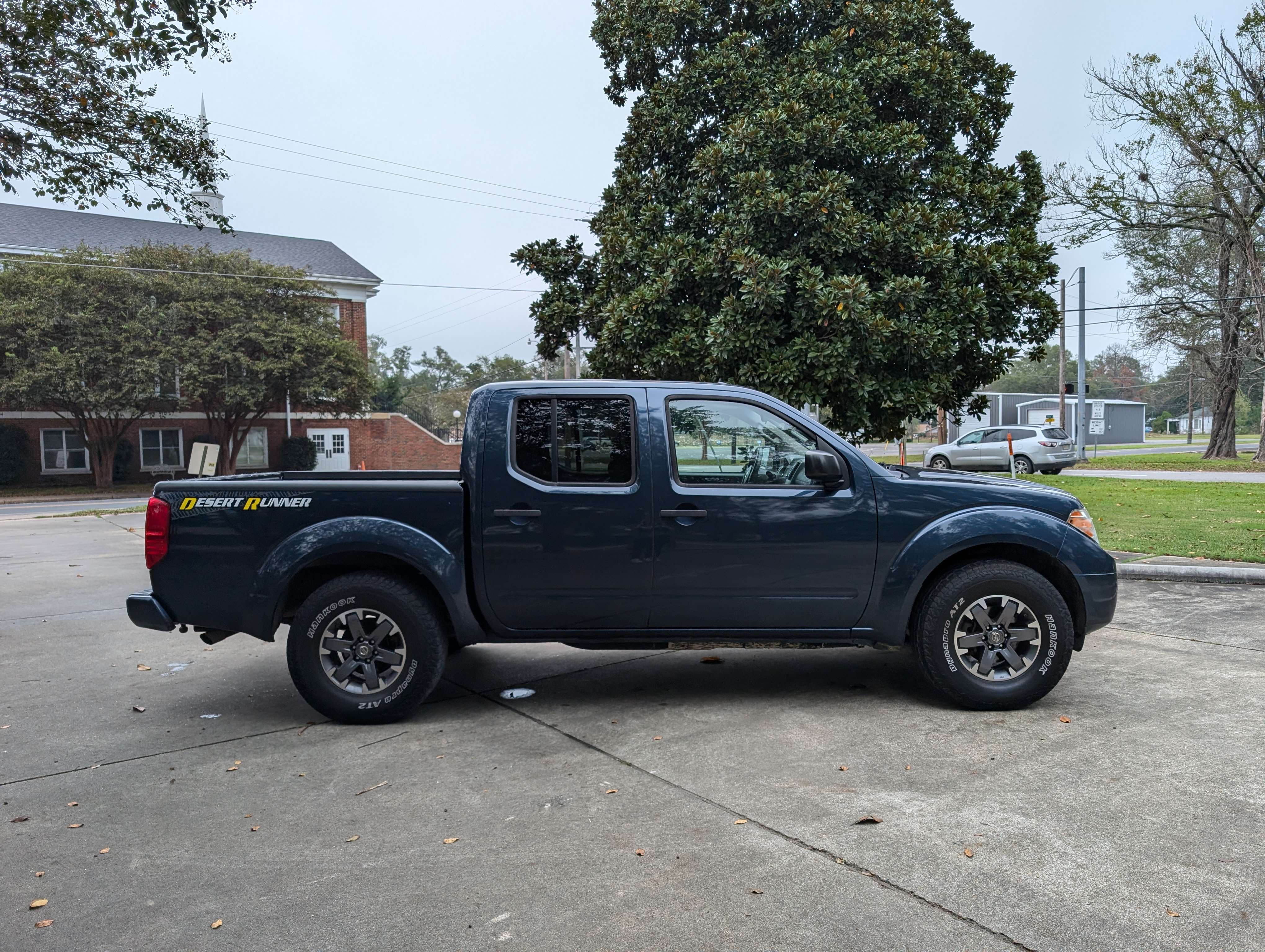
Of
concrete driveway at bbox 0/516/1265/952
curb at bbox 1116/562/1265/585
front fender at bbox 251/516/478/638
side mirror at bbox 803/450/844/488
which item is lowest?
concrete driveway at bbox 0/516/1265/952

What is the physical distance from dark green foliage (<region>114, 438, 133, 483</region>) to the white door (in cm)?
781

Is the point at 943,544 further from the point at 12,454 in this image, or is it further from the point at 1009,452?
the point at 12,454

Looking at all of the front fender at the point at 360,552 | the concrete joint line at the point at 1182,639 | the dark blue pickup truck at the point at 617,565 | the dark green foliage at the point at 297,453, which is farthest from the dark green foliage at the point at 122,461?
the concrete joint line at the point at 1182,639

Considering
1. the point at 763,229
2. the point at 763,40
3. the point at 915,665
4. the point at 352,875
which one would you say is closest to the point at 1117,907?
the point at 352,875

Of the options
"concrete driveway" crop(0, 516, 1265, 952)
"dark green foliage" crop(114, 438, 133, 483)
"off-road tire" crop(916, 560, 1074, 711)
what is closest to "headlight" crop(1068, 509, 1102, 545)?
"off-road tire" crop(916, 560, 1074, 711)

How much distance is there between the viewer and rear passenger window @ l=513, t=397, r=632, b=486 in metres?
5.08

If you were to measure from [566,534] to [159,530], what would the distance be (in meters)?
2.30

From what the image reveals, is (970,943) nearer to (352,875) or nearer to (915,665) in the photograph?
(352,875)

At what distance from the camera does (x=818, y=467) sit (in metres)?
4.89

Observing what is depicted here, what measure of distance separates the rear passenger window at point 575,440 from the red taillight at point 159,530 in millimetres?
1979

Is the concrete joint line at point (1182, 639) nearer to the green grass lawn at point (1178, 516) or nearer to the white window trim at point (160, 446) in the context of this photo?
the green grass lawn at point (1178, 516)

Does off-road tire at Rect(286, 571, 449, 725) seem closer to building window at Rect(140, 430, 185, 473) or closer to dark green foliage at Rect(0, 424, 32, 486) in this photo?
dark green foliage at Rect(0, 424, 32, 486)

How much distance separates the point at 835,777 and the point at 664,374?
27.4 feet

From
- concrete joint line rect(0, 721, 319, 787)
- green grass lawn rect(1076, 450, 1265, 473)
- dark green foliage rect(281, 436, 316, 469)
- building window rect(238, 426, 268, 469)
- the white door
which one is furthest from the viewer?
the white door
